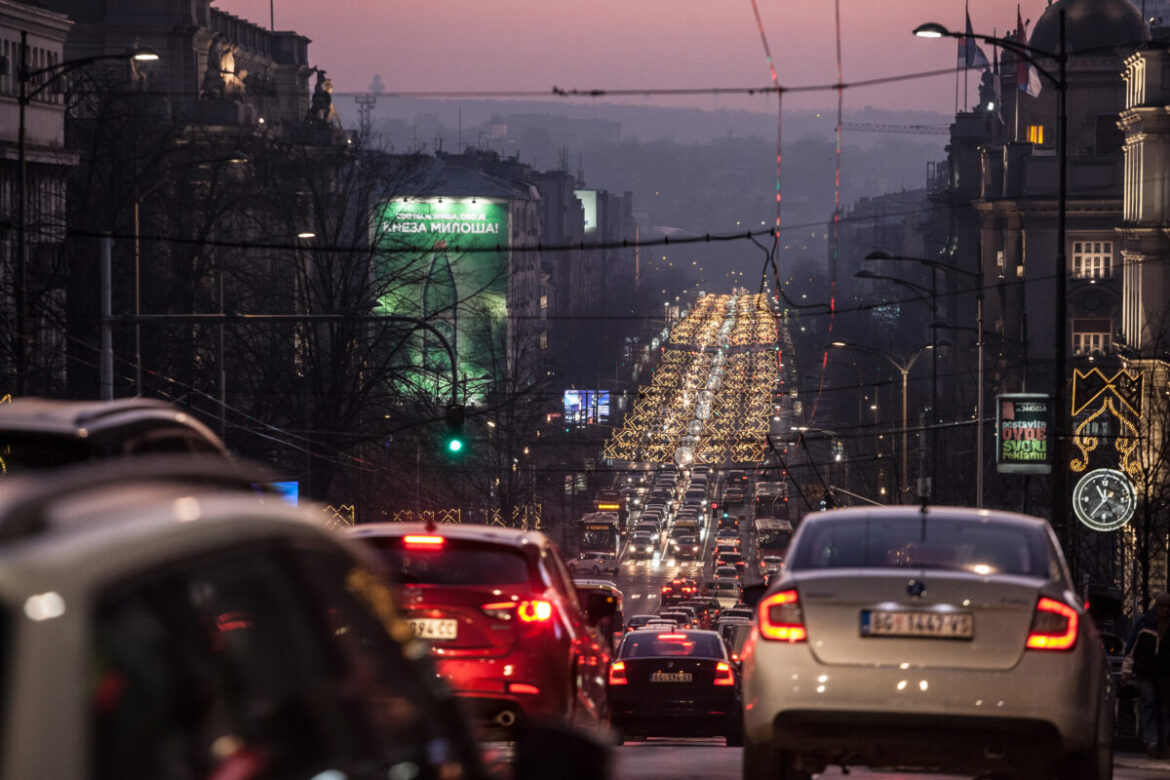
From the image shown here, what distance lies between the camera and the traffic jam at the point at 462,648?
232 cm

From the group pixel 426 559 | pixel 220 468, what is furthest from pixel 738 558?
pixel 220 468

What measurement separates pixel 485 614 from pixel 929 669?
326cm

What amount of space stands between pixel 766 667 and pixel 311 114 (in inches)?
3927

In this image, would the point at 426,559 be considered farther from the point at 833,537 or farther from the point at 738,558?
the point at 738,558

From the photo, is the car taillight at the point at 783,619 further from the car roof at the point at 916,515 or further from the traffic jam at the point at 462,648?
the car roof at the point at 916,515

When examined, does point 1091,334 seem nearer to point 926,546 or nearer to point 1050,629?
point 926,546

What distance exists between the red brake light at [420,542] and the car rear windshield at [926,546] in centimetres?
245

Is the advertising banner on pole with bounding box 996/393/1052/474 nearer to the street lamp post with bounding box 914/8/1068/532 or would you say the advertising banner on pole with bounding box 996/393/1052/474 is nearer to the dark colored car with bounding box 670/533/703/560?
the street lamp post with bounding box 914/8/1068/532

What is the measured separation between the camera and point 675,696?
77.9 ft

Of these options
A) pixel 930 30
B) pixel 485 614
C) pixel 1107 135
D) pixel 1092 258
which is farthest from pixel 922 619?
pixel 1107 135

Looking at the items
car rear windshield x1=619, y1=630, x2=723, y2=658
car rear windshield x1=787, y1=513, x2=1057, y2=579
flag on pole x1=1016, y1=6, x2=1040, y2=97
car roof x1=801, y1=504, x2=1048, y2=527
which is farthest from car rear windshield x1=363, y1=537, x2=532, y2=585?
flag on pole x1=1016, y1=6, x2=1040, y2=97

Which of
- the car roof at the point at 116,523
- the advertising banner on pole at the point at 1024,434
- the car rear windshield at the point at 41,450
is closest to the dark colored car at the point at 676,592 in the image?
the advertising banner on pole at the point at 1024,434

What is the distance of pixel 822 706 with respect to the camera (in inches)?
361

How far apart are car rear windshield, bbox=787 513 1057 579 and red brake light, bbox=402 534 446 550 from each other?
2.45 metres
